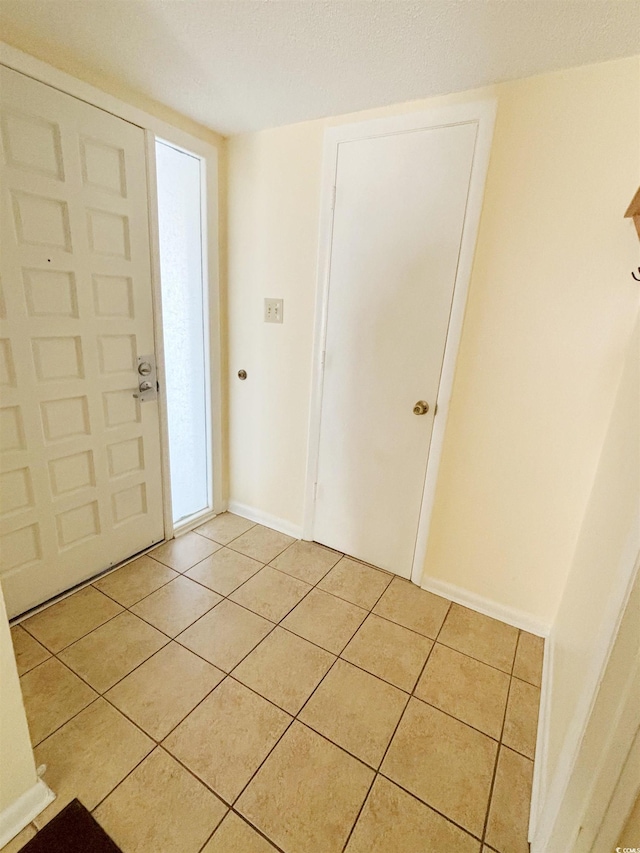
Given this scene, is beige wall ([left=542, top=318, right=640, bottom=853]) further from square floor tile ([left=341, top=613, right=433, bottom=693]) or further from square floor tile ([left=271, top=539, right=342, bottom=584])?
square floor tile ([left=271, top=539, right=342, bottom=584])

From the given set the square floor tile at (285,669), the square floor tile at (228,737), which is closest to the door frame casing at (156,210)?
the square floor tile at (285,669)

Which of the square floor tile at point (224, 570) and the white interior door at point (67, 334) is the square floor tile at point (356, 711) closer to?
the square floor tile at point (224, 570)

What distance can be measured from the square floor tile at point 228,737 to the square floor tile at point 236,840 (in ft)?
0.19

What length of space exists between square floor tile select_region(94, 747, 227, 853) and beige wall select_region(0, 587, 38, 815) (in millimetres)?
212

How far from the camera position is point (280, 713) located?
1.29 m

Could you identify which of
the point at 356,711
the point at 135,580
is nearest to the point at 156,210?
the point at 135,580

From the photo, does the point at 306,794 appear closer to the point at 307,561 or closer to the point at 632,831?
the point at 632,831

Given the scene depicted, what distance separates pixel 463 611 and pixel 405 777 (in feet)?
2.66

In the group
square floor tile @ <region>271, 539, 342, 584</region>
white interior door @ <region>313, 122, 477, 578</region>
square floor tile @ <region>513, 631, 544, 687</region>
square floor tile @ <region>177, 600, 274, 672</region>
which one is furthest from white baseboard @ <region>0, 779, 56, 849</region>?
square floor tile @ <region>513, 631, 544, 687</region>

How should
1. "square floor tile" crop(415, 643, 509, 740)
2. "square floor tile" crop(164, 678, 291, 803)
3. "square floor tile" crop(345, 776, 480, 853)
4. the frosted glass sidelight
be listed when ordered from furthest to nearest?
the frosted glass sidelight < "square floor tile" crop(415, 643, 509, 740) < "square floor tile" crop(164, 678, 291, 803) < "square floor tile" crop(345, 776, 480, 853)

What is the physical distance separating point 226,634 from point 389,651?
2.24 ft

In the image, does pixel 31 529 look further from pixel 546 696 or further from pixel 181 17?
pixel 546 696

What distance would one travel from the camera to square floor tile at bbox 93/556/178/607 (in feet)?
5.82

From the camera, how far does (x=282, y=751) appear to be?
118 centimetres
